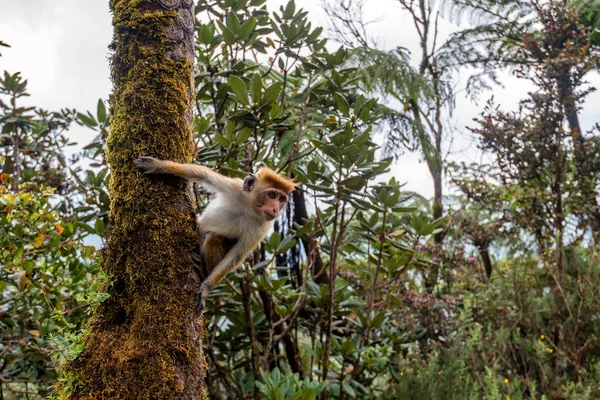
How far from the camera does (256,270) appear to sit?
4.43m

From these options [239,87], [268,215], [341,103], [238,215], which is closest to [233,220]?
[238,215]

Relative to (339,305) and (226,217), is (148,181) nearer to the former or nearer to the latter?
(226,217)

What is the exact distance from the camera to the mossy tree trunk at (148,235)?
6.66 ft

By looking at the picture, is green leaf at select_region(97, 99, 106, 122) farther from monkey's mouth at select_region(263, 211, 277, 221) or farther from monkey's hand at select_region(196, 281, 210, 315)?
monkey's hand at select_region(196, 281, 210, 315)

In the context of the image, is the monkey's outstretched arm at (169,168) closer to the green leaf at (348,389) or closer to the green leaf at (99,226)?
the green leaf at (99,226)

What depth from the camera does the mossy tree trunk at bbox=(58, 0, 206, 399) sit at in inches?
79.9

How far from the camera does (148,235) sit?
2.21 m

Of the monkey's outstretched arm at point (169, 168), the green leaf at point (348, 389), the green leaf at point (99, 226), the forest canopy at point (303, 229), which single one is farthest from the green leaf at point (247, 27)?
the green leaf at point (348, 389)

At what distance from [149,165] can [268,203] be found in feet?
4.01

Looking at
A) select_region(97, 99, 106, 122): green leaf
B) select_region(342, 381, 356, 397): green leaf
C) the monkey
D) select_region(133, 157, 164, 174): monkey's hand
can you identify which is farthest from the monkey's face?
select_region(342, 381, 356, 397): green leaf

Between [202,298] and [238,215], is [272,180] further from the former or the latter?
[202,298]

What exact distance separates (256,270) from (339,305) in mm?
844

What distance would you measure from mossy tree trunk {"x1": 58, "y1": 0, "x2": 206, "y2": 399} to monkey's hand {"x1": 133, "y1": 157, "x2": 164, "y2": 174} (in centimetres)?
4

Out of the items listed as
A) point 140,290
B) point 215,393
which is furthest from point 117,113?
point 215,393
